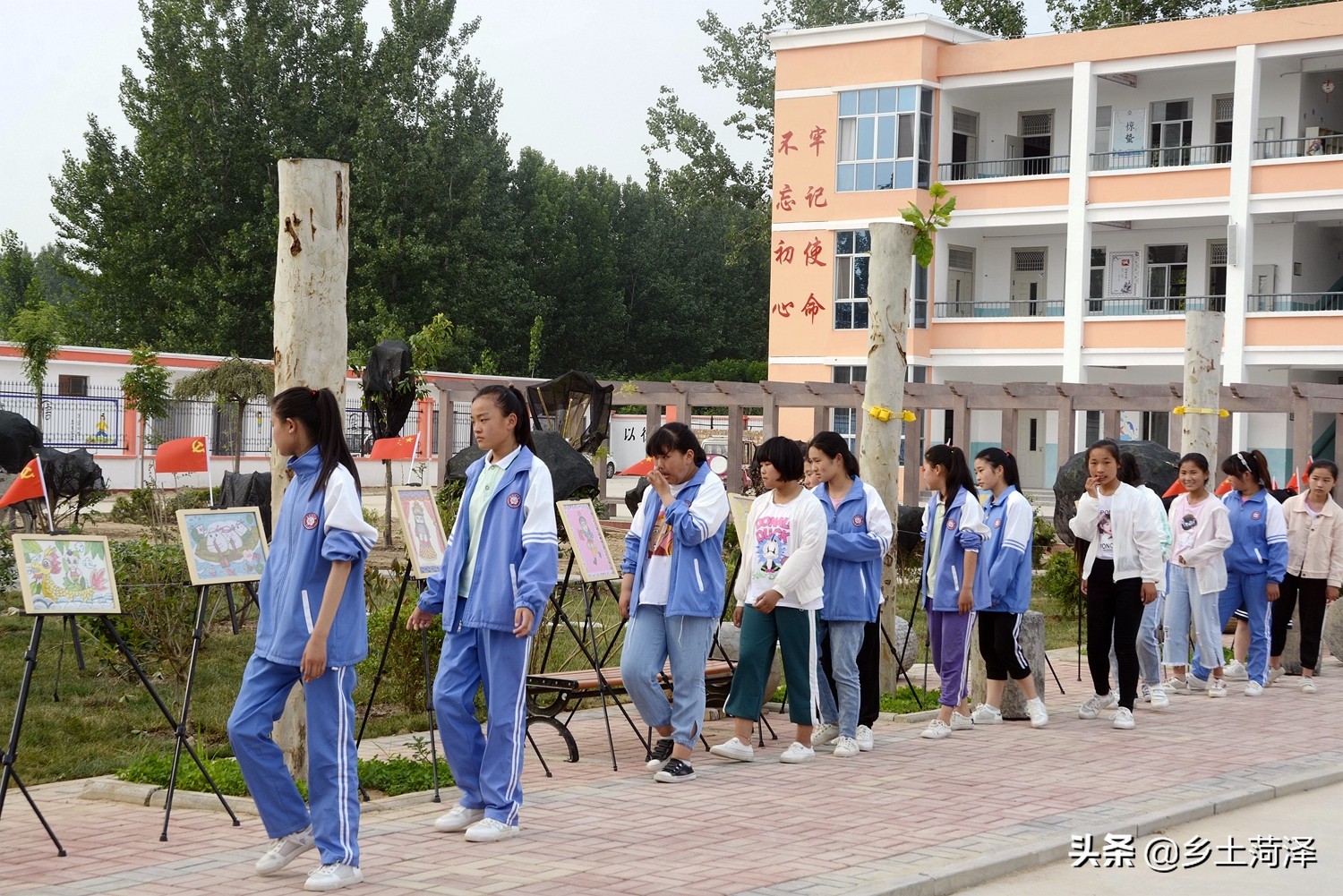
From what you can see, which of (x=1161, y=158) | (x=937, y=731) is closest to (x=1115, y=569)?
(x=937, y=731)

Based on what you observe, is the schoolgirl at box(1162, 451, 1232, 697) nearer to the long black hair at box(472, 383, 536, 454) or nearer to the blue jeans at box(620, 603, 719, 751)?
the blue jeans at box(620, 603, 719, 751)

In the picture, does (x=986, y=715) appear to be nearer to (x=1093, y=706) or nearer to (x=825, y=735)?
(x=1093, y=706)

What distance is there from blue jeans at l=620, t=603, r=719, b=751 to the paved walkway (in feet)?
1.05

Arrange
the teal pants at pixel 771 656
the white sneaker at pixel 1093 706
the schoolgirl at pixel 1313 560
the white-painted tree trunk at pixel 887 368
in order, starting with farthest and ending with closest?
the schoolgirl at pixel 1313 560 → the white-painted tree trunk at pixel 887 368 → the white sneaker at pixel 1093 706 → the teal pants at pixel 771 656

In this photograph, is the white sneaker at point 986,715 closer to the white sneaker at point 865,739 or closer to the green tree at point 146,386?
the white sneaker at point 865,739

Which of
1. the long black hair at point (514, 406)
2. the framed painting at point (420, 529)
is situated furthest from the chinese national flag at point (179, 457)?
the long black hair at point (514, 406)

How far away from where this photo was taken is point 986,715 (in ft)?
34.4

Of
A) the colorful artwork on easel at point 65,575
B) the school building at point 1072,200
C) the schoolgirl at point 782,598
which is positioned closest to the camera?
the colorful artwork on easel at point 65,575

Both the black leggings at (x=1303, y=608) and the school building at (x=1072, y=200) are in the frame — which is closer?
the black leggings at (x=1303, y=608)

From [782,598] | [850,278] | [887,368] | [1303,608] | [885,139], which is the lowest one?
[1303,608]

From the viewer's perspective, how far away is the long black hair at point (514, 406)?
22.8 feet

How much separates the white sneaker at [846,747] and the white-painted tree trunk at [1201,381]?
22.0 feet

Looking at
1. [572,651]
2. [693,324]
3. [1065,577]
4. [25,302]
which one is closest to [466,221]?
[693,324]

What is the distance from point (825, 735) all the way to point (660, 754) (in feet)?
4.76
